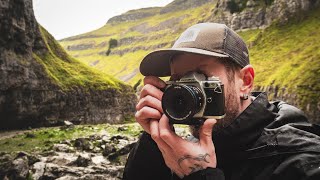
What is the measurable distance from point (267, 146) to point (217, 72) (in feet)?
2.83

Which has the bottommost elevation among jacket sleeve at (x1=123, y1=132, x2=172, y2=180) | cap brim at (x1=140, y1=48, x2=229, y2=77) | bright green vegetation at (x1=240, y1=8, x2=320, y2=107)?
bright green vegetation at (x1=240, y1=8, x2=320, y2=107)

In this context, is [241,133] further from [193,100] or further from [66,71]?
[66,71]

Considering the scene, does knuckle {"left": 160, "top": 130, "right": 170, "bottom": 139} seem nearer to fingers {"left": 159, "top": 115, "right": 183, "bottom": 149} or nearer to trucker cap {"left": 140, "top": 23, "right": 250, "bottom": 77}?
fingers {"left": 159, "top": 115, "right": 183, "bottom": 149}

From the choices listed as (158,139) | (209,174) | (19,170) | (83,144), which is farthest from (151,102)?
(83,144)

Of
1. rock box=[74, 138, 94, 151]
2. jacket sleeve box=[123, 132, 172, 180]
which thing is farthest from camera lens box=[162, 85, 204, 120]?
rock box=[74, 138, 94, 151]

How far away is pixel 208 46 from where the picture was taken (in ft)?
11.2

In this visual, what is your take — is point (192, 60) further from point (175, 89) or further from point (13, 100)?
point (13, 100)

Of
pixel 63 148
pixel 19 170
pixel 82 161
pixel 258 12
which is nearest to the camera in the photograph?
pixel 19 170

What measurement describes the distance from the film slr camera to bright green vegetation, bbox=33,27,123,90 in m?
47.2

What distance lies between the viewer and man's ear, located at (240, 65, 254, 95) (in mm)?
3471

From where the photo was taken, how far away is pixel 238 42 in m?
3.54

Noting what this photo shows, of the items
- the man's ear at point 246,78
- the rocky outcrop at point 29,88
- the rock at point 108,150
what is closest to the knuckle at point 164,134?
the man's ear at point 246,78

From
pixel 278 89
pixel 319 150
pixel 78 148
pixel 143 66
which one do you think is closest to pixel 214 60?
pixel 143 66

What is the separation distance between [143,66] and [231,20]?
11345 cm
